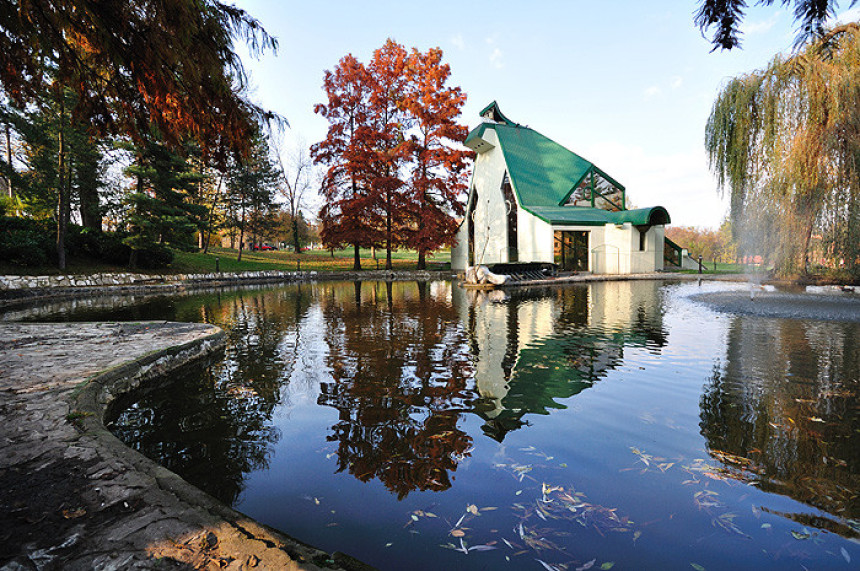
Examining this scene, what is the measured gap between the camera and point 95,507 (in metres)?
2.21

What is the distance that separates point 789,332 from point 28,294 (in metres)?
25.6

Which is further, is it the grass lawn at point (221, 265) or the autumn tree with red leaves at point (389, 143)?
the autumn tree with red leaves at point (389, 143)

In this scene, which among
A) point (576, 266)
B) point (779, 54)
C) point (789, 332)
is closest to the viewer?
point (789, 332)

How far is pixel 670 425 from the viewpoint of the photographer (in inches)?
152

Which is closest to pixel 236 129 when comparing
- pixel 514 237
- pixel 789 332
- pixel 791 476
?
pixel 791 476

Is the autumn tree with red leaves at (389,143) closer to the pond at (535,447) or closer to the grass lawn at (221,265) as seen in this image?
the grass lawn at (221,265)

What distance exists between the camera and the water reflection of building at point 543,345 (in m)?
4.64

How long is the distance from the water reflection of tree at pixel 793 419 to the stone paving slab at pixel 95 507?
10.0 feet

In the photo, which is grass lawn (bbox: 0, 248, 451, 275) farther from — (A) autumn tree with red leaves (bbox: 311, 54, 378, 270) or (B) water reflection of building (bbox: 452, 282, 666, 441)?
(B) water reflection of building (bbox: 452, 282, 666, 441)

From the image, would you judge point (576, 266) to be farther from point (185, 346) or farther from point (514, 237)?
Answer: point (185, 346)

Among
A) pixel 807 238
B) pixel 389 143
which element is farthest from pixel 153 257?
pixel 807 238

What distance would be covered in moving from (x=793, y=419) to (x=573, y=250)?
29076 millimetres

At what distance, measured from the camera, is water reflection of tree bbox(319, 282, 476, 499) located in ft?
10.5

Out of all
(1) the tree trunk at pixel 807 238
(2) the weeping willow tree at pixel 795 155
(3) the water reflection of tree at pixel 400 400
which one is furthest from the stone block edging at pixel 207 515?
(1) the tree trunk at pixel 807 238
